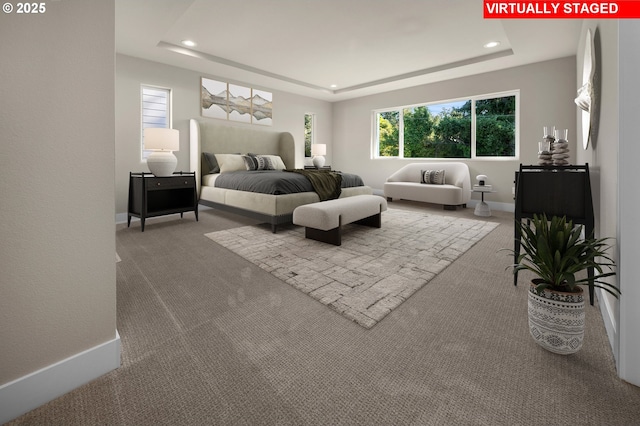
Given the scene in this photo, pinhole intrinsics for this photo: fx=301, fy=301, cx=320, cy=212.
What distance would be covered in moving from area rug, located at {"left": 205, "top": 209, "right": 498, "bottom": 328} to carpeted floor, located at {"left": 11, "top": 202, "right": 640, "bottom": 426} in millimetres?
130

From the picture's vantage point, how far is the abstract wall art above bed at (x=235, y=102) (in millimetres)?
5417

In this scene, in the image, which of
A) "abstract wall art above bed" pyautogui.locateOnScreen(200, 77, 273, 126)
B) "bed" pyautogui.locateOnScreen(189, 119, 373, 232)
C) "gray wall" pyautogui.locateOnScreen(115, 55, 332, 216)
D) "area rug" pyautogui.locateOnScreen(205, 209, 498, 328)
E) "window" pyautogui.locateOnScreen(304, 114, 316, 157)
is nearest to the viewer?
"area rug" pyautogui.locateOnScreen(205, 209, 498, 328)

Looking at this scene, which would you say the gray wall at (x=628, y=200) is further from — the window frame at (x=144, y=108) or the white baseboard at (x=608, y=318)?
the window frame at (x=144, y=108)

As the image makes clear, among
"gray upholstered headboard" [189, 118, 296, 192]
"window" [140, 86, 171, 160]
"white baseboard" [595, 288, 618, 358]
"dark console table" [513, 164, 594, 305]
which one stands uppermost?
"window" [140, 86, 171, 160]

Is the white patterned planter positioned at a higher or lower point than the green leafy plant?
lower

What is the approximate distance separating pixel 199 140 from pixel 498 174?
5.33m

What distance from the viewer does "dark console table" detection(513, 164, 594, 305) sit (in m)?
1.96

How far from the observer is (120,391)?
3.68ft

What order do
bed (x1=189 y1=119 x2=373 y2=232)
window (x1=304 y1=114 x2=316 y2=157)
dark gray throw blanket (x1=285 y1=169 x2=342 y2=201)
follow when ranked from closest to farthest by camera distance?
bed (x1=189 y1=119 x2=373 y2=232) < dark gray throw blanket (x1=285 y1=169 x2=342 y2=201) < window (x1=304 y1=114 x2=316 y2=157)

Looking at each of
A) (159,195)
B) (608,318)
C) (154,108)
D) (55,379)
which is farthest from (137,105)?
(608,318)

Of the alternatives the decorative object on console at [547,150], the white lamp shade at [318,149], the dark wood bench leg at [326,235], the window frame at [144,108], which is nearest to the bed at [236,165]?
the window frame at [144,108]

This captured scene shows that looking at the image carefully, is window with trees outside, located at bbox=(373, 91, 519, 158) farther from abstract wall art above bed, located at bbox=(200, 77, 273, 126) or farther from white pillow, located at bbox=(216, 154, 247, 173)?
white pillow, located at bbox=(216, 154, 247, 173)

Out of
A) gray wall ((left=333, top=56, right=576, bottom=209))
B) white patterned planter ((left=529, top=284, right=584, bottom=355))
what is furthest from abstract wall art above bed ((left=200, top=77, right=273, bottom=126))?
white patterned planter ((left=529, top=284, right=584, bottom=355))

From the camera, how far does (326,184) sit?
4.23m
